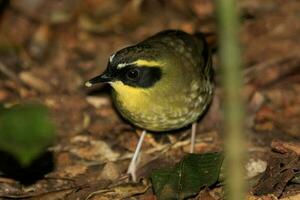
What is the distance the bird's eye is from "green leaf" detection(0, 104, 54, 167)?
287cm

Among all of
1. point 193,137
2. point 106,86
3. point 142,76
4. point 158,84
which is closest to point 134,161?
point 193,137

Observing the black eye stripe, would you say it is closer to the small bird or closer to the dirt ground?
the small bird

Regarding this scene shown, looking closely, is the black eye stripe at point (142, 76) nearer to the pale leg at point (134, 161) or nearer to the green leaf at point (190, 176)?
the pale leg at point (134, 161)

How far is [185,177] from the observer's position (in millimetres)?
4914

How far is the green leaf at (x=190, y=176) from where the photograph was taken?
4871 millimetres

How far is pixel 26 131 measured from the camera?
2447mm

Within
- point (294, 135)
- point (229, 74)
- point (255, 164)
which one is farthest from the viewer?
point (294, 135)

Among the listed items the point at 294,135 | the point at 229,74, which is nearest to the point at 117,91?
the point at 294,135

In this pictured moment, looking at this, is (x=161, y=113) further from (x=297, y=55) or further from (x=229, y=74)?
(x=229, y=74)

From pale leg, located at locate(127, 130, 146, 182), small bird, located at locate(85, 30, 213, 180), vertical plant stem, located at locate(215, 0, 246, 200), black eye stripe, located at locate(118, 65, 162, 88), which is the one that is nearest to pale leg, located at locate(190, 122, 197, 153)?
small bird, located at locate(85, 30, 213, 180)

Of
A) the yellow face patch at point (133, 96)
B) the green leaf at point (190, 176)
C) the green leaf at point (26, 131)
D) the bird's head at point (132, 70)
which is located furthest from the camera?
the yellow face patch at point (133, 96)

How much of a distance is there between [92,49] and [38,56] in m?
0.70

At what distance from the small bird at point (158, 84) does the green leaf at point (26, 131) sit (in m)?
2.83

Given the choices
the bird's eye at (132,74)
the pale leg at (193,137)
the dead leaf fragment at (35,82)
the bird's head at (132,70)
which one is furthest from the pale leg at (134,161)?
the dead leaf fragment at (35,82)
